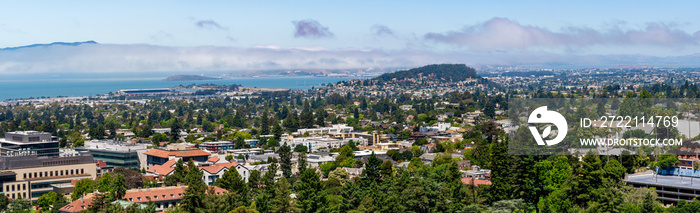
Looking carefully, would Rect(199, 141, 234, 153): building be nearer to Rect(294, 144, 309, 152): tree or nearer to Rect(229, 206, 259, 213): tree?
Rect(294, 144, 309, 152): tree

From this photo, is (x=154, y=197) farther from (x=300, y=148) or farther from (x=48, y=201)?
(x=300, y=148)

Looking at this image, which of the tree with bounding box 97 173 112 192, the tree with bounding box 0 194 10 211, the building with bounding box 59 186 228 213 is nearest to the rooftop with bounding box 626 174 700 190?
the building with bounding box 59 186 228 213

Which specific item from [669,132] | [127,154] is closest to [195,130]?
[127,154]

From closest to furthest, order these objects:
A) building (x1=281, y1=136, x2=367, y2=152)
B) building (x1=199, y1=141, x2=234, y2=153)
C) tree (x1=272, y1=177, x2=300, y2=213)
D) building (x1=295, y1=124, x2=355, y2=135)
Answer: tree (x1=272, y1=177, x2=300, y2=213)
building (x1=199, y1=141, x2=234, y2=153)
building (x1=281, y1=136, x2=367, y2=152)
building (x1=295, y1=124, x2=355, y2=135)

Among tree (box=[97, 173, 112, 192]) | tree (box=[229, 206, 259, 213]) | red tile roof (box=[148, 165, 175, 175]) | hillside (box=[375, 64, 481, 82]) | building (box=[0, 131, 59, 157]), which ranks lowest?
red tile roof (box=[148, 165, 175, 175])

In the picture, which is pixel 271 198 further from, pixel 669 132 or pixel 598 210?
pixel 669 132

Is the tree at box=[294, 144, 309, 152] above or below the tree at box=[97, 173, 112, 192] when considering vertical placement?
below

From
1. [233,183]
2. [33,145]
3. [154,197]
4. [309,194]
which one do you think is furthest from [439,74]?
[309,194]
